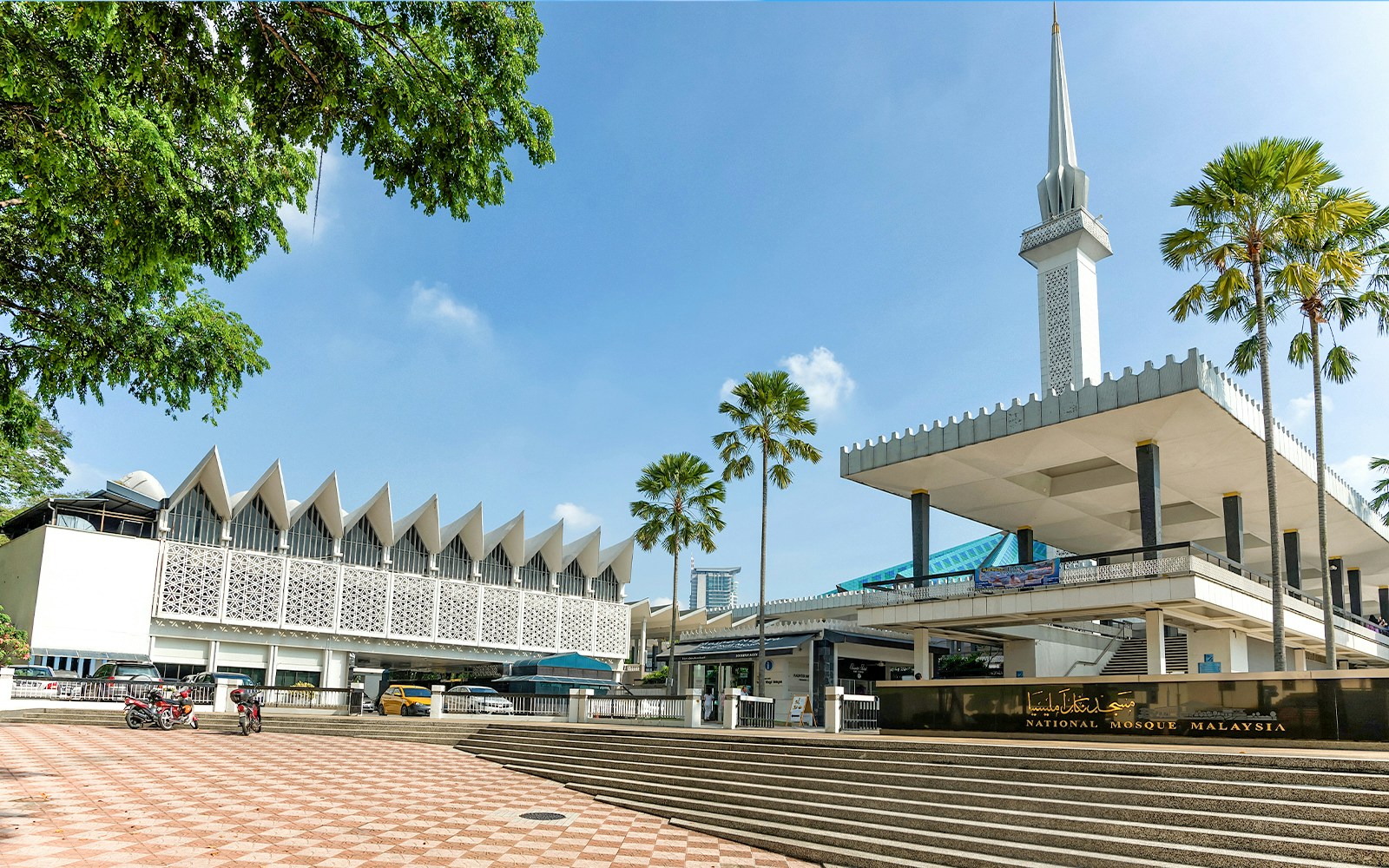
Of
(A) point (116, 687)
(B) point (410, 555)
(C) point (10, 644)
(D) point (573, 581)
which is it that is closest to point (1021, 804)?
(A) point (116, 687)

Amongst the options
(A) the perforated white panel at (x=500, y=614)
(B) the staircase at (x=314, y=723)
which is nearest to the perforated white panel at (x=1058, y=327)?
(A) the perforated white panel at (x=500, y=614)

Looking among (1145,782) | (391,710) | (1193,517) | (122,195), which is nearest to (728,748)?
(1145,782)

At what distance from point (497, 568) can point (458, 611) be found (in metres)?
3.52

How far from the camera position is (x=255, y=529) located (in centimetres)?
4219

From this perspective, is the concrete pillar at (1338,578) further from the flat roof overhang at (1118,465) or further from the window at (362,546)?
the window at (362,546)

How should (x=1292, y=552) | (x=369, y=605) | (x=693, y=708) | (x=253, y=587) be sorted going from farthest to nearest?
(x=369, y=605), (x=253, y=587), (x=1292, y=552), (x=693, y=708)

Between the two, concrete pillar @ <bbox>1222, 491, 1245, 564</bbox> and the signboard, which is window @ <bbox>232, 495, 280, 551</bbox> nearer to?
the signboard

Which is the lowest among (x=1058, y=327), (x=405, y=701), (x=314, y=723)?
(x=314, y=723)

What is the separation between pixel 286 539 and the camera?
4272cm

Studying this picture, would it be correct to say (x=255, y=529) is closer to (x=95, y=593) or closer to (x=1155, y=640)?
(x=95, y=593)

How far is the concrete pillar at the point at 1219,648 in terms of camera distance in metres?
24.4

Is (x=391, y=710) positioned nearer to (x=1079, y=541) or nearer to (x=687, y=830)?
(x=687, y=830)

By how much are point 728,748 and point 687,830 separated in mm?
3243

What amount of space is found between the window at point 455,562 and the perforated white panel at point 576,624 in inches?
248
